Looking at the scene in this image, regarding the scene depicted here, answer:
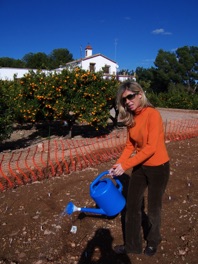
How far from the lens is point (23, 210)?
3.29 meters

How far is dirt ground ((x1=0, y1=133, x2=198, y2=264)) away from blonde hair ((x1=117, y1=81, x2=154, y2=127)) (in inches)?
51.9

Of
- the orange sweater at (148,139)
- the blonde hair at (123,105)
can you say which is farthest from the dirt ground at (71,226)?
the blonde hair at (123,105)

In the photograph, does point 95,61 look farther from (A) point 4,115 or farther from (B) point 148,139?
(B) point 148,139

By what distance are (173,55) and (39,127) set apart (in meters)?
37.1

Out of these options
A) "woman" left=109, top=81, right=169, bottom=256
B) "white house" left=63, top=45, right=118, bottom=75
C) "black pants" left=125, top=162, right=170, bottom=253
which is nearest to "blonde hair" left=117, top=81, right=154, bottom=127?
"woman" left=109, top=81, right=169, bottom=256

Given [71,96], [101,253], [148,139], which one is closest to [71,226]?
[101,253]

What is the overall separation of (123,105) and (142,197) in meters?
0.84

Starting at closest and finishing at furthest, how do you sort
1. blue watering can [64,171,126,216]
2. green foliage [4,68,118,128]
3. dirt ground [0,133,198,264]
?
blue watering can [64,171,126,216], dirt ground [0,133,198,264], green foliage [4,68,118,128]

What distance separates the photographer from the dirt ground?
8.24 ft

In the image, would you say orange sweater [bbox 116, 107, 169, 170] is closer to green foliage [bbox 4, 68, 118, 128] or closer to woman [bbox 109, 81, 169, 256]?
woman [bbox 109, 81, 169, 256]

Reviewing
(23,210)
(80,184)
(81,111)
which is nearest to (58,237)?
(23,210)

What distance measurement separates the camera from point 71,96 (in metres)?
7.46

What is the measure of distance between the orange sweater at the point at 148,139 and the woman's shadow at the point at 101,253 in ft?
3.11

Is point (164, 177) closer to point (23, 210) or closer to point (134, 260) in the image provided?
point (134, 260)
